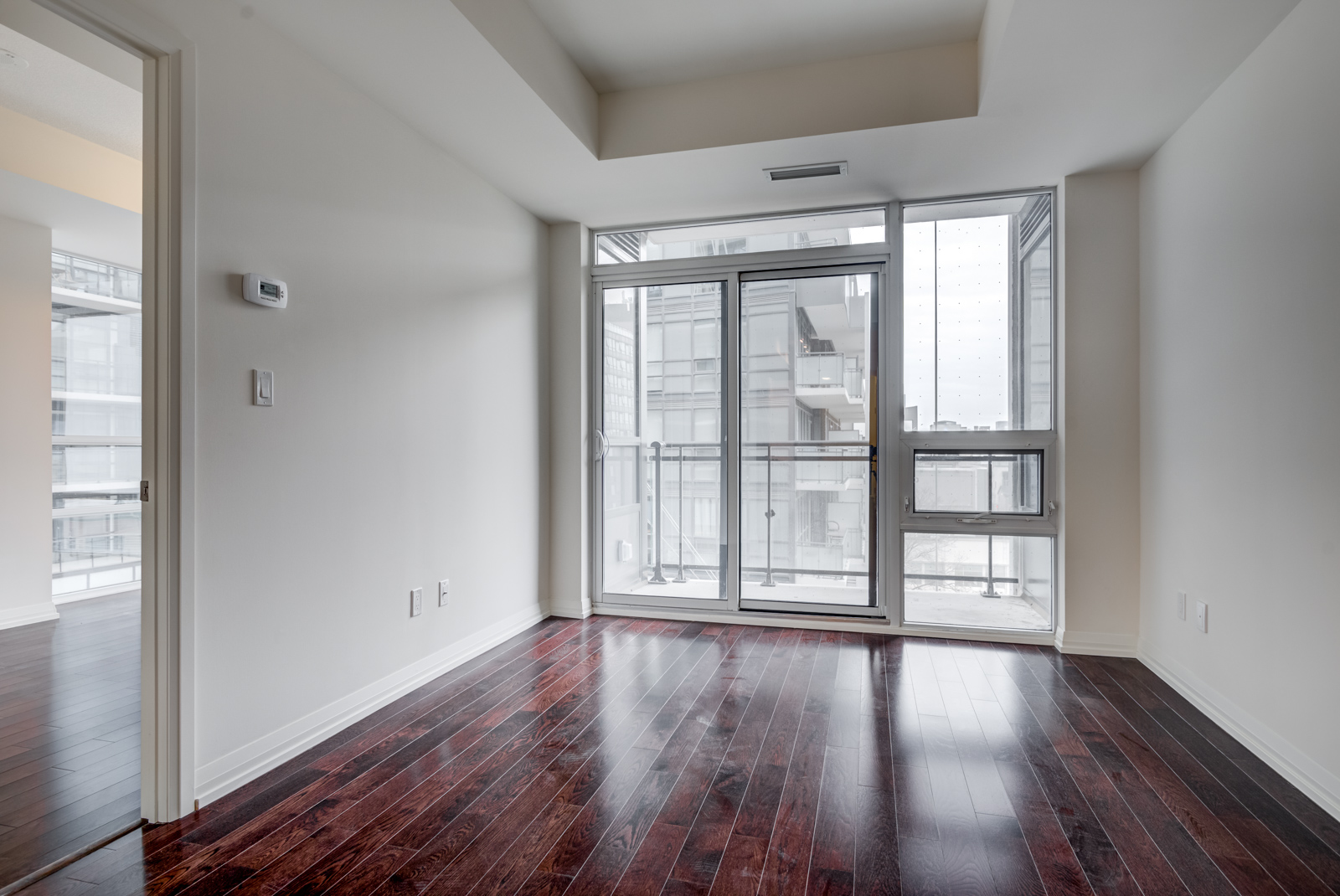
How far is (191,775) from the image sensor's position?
1.96 m

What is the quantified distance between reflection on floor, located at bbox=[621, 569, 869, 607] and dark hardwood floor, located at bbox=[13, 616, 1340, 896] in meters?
0.89

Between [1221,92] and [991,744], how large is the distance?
2.57m

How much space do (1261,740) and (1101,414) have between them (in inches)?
64.5

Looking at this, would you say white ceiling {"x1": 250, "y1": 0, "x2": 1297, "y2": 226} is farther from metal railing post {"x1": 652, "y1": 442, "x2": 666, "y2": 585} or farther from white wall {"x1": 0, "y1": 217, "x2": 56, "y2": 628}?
white wall {"x1": 0, "y1": 217, "x2": 56, "y2": 628}

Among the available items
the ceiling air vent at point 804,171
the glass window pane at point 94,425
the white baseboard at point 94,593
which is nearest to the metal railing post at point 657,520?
the ceiling air vent at point 804,171

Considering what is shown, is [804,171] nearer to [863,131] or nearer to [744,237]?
[863,131]

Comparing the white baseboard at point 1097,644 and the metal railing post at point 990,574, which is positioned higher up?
the metal railing post at point 990,574

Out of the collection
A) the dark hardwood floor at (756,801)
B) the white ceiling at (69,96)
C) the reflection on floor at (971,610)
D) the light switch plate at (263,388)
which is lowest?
the dark hardwood floor at (756,801)

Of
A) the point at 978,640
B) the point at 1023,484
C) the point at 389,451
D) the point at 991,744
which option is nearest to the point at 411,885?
the point at 389,451

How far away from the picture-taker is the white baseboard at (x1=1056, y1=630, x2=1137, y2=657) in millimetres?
3477

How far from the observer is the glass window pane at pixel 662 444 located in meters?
4.25

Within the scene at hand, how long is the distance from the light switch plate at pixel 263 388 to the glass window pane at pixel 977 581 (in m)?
3.18

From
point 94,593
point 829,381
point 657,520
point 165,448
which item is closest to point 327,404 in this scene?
point 165,448

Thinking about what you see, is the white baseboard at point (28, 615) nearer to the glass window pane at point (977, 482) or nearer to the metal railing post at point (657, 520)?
the metal railing post at point (657, 520)
